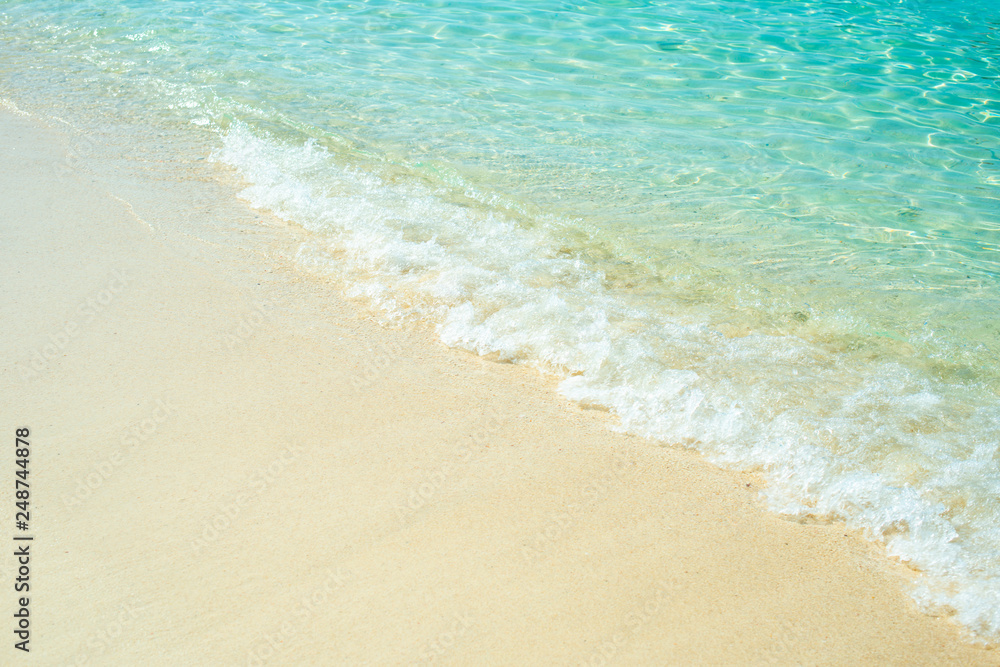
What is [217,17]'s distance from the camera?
9961 millimetres

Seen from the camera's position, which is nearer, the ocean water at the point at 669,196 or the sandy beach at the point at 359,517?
the sandy beach at the point at 359,517

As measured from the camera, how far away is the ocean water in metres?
3.43

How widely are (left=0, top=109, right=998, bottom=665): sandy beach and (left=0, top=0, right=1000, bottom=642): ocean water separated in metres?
0.31

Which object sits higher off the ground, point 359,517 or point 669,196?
point 669,196

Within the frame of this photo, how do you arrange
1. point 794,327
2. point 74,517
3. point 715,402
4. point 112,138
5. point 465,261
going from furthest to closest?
point 112,138 → point 465,261 → point 794,327 → point 715,402 → point 74,517

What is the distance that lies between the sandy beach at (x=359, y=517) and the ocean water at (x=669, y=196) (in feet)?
1.00

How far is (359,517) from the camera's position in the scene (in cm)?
286

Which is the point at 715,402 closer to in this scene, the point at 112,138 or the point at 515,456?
the point at 515,456

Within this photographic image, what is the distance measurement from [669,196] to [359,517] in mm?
3939

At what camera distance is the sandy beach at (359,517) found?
8.02 ft

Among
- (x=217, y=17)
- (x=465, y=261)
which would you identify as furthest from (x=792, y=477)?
(x=217, y=17)

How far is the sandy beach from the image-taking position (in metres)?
2.44

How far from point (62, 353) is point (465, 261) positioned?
7.71 ft

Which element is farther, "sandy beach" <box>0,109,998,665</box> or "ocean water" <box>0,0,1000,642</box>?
"ocean water" <box>0,0,1000,642</box>
